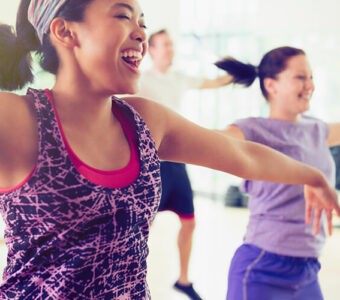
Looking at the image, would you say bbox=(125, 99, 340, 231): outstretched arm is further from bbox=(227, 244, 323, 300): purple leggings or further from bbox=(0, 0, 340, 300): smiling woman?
bbox=(227, 244, 323, 300): purple leggings

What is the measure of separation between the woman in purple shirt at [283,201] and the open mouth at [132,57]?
80cm

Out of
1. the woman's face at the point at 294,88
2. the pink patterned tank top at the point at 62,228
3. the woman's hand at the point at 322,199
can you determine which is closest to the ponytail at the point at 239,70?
the woman's face at the point at 294,88

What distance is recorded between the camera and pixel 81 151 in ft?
2.54

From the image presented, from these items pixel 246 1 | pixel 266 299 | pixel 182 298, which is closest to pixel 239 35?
pixel 246 1

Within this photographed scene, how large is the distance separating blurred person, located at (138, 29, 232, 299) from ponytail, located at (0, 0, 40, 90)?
5.04ft

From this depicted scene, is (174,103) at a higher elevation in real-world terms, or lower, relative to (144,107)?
lower

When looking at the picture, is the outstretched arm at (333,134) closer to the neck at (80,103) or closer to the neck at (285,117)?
the neck at (285,117)

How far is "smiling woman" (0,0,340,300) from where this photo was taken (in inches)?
27.8

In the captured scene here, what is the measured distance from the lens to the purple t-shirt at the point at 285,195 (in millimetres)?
1514

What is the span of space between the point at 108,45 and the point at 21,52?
0.23 m

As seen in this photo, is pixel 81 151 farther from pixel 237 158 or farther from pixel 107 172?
pixel 237 158

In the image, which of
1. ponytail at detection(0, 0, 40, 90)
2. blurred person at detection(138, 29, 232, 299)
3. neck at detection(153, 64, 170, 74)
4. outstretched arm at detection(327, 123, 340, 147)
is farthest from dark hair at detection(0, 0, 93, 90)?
neck at detection(153, 64, 170, 74)

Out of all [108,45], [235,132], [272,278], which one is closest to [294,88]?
[235,132]

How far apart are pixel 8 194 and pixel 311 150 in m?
1.27
